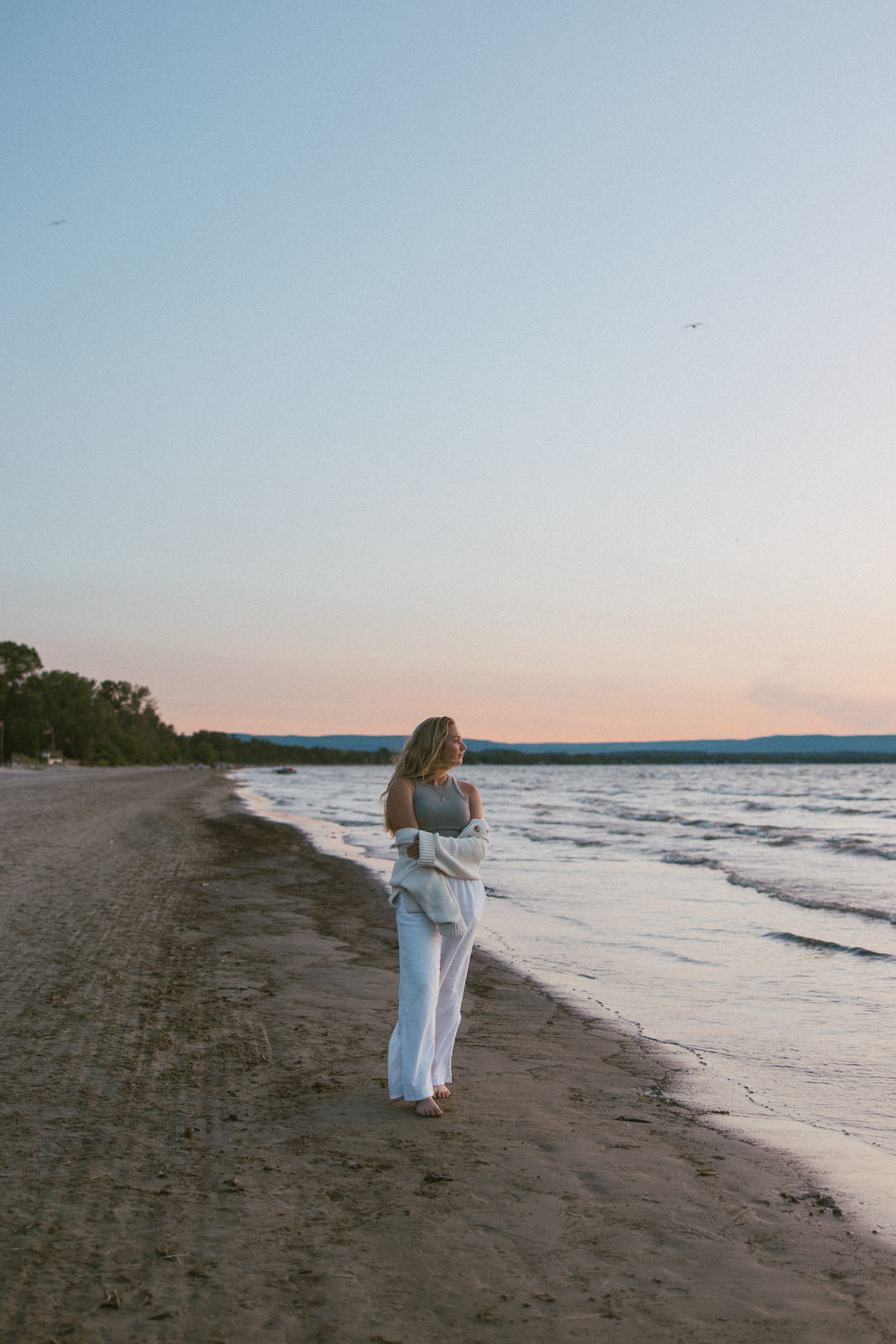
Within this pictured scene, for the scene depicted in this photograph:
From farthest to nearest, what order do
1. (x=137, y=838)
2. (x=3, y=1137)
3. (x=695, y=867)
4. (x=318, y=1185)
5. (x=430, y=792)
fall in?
(x=137, y=838)
(x=695, y=867)
(x=430, y=792)
(x=3, y=1137)
(x=318, y=1185)

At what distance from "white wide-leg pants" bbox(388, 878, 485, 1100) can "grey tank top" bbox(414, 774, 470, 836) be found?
0.86 feet

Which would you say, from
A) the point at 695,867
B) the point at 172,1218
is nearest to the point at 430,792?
the point at 172,1218

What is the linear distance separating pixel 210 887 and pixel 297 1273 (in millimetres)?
11603

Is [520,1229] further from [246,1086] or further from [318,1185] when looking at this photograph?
[246,1086]

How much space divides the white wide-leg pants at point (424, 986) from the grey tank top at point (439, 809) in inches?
10.4

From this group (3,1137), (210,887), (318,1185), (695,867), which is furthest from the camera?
(695,867)

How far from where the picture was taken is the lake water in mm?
5762

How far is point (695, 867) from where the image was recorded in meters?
20.1

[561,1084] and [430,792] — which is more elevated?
[430,792]

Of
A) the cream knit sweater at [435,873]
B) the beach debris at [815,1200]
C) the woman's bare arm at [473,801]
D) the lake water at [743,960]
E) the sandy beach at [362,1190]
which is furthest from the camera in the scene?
the lake water at [743,960]

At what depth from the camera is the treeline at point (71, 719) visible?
122375mm

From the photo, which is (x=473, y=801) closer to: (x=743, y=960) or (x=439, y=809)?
(x=439, y=809)

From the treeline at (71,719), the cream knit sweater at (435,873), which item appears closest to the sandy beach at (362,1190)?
the cream knit sweater at (435,873)

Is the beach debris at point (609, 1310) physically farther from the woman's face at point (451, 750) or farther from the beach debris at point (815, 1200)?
the woman's face at point (451, 750)
